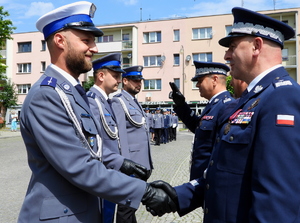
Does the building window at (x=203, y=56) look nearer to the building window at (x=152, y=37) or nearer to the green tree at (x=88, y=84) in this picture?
the building window at (x=152, y=37)

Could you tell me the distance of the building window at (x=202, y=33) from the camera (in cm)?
3512

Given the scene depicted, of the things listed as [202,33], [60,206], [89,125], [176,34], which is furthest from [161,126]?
[176,34]

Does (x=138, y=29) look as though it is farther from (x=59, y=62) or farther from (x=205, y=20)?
(x=59, y=62)

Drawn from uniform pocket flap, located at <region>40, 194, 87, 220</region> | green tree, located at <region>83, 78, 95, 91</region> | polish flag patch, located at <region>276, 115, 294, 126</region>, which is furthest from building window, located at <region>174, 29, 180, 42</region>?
polish flag patch, located at <region>276, 115, 294, 126</region>

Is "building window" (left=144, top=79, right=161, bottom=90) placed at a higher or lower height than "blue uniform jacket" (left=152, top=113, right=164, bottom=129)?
higher

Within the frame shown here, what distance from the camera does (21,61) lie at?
137ft

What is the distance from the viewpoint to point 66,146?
2.02m

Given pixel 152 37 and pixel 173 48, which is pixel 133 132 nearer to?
pixel 173 48

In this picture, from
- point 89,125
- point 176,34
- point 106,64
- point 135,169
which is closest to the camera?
point 89,125

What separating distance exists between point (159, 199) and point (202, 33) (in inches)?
1367

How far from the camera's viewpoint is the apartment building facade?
34188mm

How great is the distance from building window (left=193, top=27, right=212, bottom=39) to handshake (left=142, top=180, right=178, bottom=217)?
34173mm

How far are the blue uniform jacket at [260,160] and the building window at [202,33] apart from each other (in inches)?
1355

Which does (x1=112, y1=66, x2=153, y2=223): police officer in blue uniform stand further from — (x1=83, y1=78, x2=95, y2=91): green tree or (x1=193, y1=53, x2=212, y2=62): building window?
(x1=83, y1=78, x2=95, y2=91): green tree
